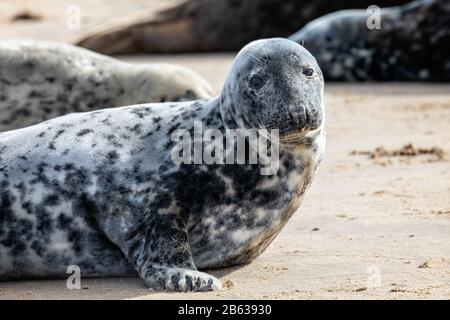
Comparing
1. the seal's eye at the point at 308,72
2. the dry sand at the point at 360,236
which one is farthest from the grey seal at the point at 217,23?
the seal's eye at the point at 308,72

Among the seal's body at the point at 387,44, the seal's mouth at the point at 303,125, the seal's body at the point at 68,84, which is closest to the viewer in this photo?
the seal's mouth at the point at 303,125

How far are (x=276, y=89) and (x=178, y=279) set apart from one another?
0.80 metres

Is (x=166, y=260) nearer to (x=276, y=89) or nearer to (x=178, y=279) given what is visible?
(x=178, y=279)

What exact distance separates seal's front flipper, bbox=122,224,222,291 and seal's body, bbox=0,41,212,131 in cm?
281

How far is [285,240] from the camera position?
5.54 meters

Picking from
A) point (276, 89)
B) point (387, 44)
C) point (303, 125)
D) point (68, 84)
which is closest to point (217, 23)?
point (387, 44)

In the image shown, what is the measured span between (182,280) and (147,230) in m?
0.29

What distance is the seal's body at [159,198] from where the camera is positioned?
477 cm

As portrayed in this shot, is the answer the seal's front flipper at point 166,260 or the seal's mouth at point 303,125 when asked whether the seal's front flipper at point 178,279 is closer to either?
the seal's front flipper at point 166,260

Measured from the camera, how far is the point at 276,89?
15.3 ft

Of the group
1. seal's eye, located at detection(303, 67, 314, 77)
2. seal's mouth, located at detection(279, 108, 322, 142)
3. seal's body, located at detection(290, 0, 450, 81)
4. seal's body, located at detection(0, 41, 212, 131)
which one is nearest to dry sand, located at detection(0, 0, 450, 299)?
seal's eye, located at detection(303, 67, 314, 77)

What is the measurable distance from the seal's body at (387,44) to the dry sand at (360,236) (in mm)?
2555
